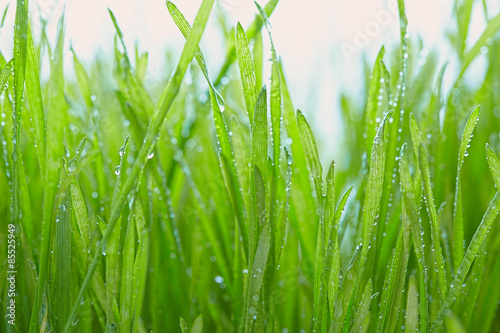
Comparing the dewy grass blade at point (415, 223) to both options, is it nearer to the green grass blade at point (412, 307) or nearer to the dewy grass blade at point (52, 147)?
the green grass blade at point (412, 307)

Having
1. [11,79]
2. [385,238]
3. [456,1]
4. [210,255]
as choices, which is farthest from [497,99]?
[11,79]

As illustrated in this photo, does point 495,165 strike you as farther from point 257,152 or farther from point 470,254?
point 257,152

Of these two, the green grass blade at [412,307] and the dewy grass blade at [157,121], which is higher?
the dewy grass blade at [157,121]

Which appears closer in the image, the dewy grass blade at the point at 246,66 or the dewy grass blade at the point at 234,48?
the dewy grass blade at the point at 246,66

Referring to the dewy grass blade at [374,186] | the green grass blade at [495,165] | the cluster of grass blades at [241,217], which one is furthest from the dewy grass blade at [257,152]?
the green grass blade at [495,165]

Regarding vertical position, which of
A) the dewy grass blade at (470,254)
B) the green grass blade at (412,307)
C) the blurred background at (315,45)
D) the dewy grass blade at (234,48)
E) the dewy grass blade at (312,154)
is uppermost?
the blurred background at (315,45)

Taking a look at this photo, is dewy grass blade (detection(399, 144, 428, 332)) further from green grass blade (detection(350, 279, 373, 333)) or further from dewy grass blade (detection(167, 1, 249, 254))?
dewy grass blade (detection(167, 1, 249, 254))

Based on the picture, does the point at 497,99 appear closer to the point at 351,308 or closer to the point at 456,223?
the point at 456,223

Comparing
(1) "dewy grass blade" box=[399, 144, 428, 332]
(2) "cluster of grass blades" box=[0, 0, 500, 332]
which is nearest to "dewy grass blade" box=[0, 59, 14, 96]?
(2) "cluster of grass blades" box=[0, 0, 500, 332]
